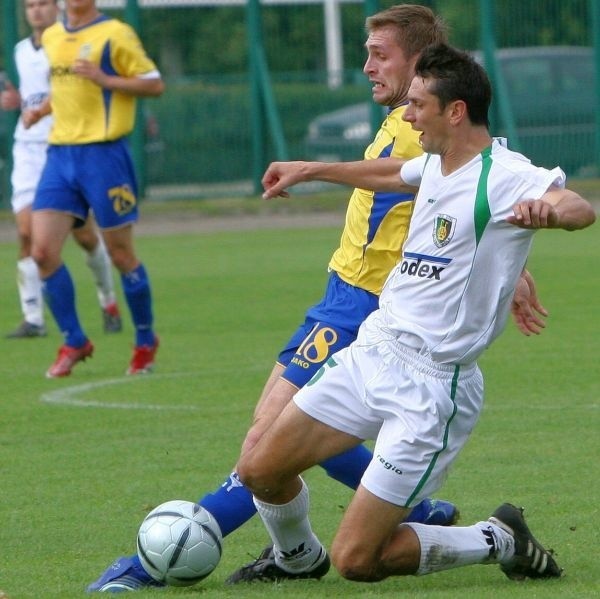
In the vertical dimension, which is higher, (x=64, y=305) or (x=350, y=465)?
(x=350, y=465)

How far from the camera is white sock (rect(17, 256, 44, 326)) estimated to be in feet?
41.4

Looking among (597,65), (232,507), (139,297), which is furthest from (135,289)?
(597,65)

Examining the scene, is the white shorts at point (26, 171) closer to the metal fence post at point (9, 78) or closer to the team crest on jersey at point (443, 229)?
the team crest on jersey at point (443, 229)

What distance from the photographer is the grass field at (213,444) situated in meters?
5.62

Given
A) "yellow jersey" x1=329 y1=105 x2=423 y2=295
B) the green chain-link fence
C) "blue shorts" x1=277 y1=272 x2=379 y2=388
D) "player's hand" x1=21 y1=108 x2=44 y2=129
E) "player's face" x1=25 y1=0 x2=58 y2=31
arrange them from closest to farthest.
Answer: "blue shorts" x1=277 y1=272 x2=379 y2=388
"yellow jersey" x1=329 y1=105 x2=423 y2=295
"player's hand" x1=21 y1=108 x2=44 y2=129
"player's face" x1=25 y1=0 x2=58 y2=31
the green chain-link fence

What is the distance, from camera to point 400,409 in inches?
205

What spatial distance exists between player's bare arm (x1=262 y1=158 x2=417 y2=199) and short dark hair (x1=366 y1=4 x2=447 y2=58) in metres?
0.53

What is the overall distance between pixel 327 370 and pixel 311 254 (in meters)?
13.3

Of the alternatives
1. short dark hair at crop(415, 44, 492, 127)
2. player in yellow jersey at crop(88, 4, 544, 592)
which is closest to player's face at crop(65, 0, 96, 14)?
player in yellow jersey at crop(88, 4, 544, 592)

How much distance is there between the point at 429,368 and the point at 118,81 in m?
5.49

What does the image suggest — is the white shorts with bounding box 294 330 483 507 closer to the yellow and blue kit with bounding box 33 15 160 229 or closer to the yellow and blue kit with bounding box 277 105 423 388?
the yellow and blue kit with bounding box 277 105 423 388

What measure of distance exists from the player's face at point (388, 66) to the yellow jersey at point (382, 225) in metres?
0.08

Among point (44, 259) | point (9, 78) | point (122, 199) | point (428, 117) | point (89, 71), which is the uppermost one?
point (428, 117)

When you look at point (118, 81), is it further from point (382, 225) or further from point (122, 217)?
point (382, 225)
